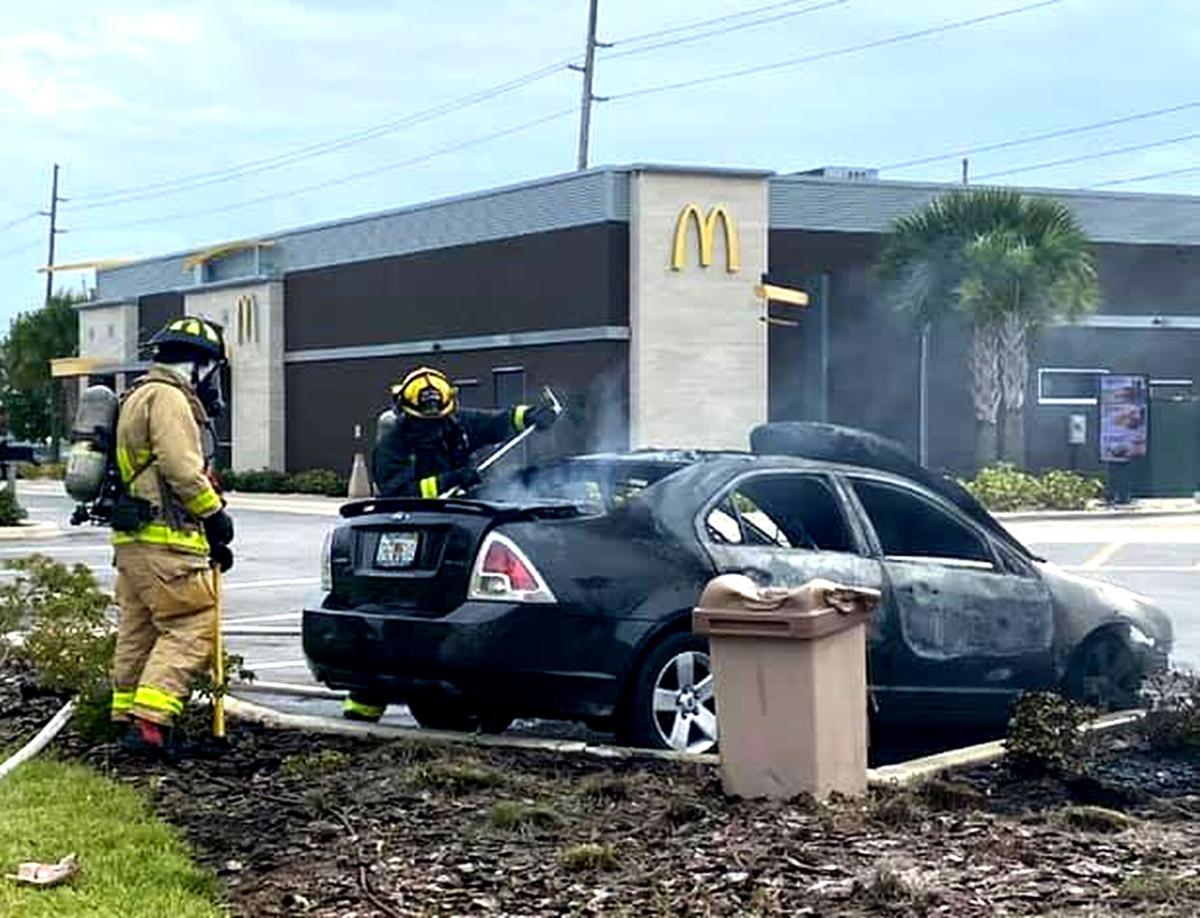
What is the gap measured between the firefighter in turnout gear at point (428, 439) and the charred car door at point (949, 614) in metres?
2.26

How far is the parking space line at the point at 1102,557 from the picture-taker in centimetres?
2094

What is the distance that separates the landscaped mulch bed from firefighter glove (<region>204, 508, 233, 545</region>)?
97 centimetres

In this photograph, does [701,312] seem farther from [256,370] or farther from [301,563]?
[256,370]

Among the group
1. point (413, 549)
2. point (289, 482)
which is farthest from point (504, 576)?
point (289, 482)

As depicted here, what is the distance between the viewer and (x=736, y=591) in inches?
257

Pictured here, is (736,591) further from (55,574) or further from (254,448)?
(254,448)

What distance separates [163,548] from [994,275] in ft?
88.7

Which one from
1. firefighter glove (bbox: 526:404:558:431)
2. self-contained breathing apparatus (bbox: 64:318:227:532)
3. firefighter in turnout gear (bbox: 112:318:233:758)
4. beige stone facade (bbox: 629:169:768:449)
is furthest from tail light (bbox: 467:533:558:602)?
beige stone facade (bbox: 629:169:768:449)

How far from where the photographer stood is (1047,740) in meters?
7.16

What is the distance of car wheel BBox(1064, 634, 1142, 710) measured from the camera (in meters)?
8.95

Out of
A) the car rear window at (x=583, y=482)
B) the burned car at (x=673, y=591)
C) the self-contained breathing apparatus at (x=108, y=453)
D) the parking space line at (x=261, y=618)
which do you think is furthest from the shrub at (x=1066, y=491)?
the self-contained breathing apparatus at (x=108, y=453)

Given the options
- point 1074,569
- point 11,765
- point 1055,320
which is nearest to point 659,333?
point 1055,320

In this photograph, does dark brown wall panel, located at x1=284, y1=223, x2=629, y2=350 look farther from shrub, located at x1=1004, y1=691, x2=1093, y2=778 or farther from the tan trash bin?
the tan trash bin

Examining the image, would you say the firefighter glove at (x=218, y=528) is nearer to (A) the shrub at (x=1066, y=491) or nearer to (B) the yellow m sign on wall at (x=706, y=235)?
(A) the shrub at (x=1066, y=491)
